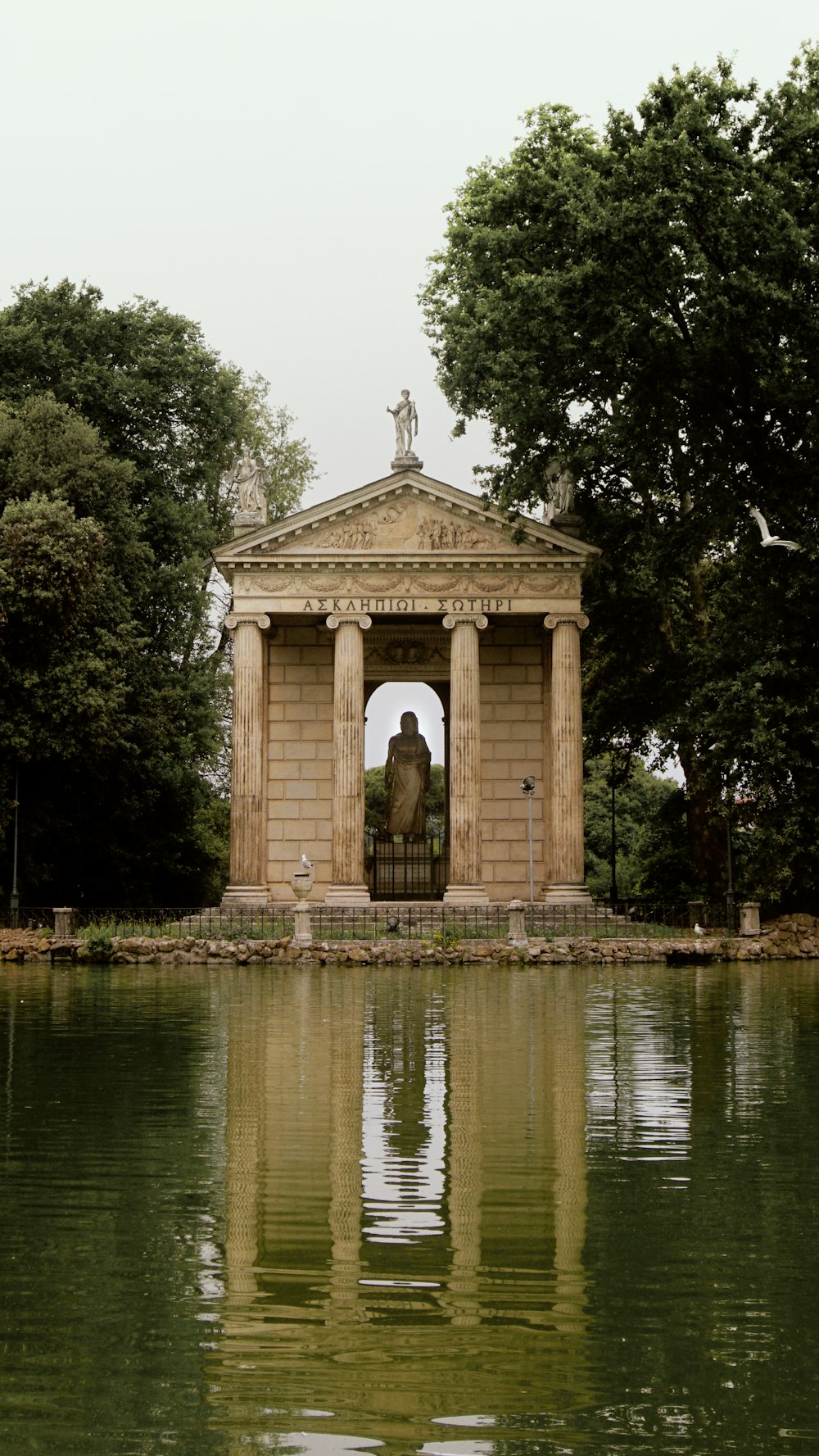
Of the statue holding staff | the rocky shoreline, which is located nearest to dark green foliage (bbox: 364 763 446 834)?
the statue holding staff

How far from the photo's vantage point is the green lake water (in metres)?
6.21

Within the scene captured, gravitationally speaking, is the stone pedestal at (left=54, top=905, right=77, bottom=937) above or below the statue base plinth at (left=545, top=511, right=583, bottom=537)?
below

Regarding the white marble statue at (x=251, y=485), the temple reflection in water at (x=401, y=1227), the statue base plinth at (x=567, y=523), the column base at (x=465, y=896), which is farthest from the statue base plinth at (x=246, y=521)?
the temple reflection in water at (x=401, y=1227)

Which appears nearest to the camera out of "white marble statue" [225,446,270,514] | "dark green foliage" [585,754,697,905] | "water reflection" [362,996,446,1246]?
"water reflection" [362,996,446,1246]

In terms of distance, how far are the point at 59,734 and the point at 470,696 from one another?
12687 mm

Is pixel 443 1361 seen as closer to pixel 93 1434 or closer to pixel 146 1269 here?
pixel 93 1434

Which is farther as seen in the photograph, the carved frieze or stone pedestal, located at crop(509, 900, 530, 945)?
the carved frieze

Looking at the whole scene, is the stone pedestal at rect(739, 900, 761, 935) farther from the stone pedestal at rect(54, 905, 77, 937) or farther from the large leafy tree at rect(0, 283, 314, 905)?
the large leafy tree at rect(0, 283, 314, 905)

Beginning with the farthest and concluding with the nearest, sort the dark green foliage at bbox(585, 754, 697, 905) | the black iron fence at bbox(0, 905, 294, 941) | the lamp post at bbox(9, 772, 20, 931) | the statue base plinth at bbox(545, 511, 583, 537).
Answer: the dark green foliage at bbox(585, 754, 697, 905)
the statue base plinth at bbox(545, 511, 583, 537)
the lamp post at bbox(9, 772, 20, 931)
the black iron fence at bbox(0, 905, 294, 941)

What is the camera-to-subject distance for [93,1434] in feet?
19.7

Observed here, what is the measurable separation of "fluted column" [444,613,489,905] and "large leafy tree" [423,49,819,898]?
462 cm

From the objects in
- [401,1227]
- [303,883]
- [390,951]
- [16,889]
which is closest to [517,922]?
[390,951]

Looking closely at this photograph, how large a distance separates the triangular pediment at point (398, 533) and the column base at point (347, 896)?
10071 mm

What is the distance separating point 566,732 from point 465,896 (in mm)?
6171
